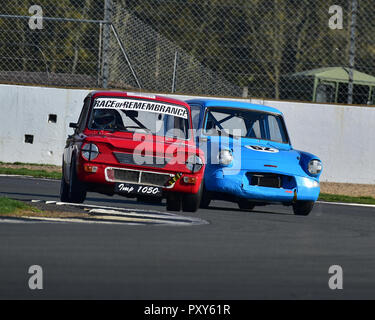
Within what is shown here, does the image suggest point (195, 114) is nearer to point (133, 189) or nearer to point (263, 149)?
point (263, 149)

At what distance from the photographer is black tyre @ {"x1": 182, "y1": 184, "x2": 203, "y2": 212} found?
11695 mm

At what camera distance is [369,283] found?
698cm

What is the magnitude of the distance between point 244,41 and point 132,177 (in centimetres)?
1433

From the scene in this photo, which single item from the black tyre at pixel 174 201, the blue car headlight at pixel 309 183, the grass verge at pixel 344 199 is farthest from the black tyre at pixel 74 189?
the grass verge at pixel 344 199

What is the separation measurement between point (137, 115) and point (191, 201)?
1.26m

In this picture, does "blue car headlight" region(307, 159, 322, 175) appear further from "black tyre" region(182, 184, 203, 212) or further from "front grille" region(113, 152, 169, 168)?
"front grille" region(113, 152, 169, 168)

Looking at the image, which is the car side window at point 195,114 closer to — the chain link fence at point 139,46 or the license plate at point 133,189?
the license plate at point 133,189

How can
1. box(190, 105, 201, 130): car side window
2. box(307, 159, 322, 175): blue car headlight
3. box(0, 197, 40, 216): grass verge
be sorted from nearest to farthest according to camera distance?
box(0, 197, 40, 216): grass verge, box(307, 159, 322, 175): blue car headlight, box(190, 105, 201, 130): car side window

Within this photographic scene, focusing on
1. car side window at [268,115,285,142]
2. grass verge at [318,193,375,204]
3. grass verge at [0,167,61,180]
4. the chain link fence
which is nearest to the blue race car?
car side window at [268,115,285,142]

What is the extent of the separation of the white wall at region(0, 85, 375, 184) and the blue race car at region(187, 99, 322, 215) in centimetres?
561

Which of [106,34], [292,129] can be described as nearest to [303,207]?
[292,129]

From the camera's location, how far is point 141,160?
1128 cm
